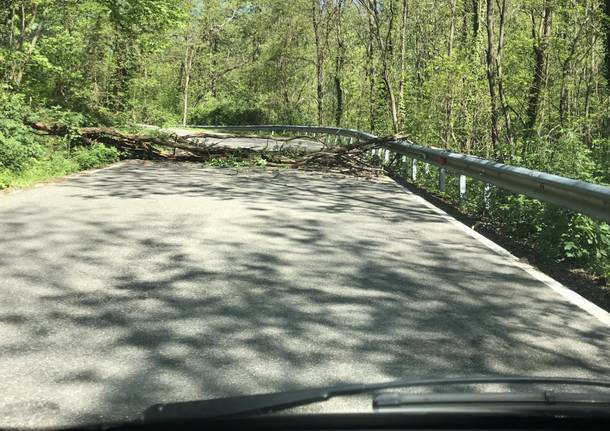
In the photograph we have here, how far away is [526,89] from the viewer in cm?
1752

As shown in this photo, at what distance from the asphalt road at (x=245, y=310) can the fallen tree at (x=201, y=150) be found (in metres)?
7.33

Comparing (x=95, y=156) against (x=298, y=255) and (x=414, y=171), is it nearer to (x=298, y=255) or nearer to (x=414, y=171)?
(x=414, y=171)

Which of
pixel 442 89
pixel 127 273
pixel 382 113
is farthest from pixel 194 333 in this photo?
pixel 382 113

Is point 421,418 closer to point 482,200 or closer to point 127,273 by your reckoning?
point 127,273

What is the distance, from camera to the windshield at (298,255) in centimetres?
386

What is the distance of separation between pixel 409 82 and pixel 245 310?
25907 millimetres

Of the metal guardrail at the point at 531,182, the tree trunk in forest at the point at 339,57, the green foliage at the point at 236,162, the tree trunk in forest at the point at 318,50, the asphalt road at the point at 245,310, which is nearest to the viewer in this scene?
the asphalt road at the point at 245,310

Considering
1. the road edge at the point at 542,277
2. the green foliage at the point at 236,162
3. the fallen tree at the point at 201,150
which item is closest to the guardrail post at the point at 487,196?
the road edge at the point at 542,277

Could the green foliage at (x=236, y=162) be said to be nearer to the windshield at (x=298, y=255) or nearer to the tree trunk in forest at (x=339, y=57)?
the windshield at (x=298, y=255)

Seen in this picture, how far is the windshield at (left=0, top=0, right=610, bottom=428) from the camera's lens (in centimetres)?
386

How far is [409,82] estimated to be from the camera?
29.4 meters

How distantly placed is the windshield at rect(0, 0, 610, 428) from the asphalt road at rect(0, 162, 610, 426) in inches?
0.8

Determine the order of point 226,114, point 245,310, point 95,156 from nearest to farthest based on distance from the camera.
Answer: point 245,310 → point 95,156 → point 226,114

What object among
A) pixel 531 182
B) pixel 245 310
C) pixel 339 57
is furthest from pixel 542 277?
pixel 339 57
